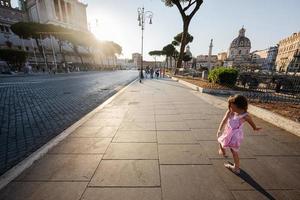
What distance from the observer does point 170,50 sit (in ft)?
189

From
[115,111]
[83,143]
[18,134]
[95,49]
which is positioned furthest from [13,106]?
[95,49]

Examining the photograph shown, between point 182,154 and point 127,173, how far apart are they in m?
1.22

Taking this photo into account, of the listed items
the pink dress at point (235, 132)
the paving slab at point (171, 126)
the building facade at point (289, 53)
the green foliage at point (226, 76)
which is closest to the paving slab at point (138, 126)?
the paving slab at point (171, 126)

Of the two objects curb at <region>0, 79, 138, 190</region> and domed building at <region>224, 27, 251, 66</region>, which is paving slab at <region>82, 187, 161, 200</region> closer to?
curb at <region>0, 79, 138, 190</region>

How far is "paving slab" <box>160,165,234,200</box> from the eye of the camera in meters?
2.35

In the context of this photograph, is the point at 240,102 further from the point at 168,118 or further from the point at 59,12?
the point at 59,12

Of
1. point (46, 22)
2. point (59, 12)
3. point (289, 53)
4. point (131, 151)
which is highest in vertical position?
point (59, 12)

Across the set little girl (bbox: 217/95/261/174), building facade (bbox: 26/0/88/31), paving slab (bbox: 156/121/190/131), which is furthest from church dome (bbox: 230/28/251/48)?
little girl (bbox: 217/95/261/174)

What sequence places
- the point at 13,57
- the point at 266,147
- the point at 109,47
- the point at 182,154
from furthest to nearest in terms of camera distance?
1. the point at 109,47
2. the point at 13,57
3. the point at 266,147
4. the point at 182,154

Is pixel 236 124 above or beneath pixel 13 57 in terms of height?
beneath

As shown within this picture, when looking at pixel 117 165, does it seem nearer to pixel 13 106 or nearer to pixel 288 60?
pixel 13 106

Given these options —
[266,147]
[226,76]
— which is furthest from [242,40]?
[266,147]

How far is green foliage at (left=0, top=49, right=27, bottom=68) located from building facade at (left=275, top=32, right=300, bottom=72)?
76.8 meters

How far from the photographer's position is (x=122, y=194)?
2.37 meters
